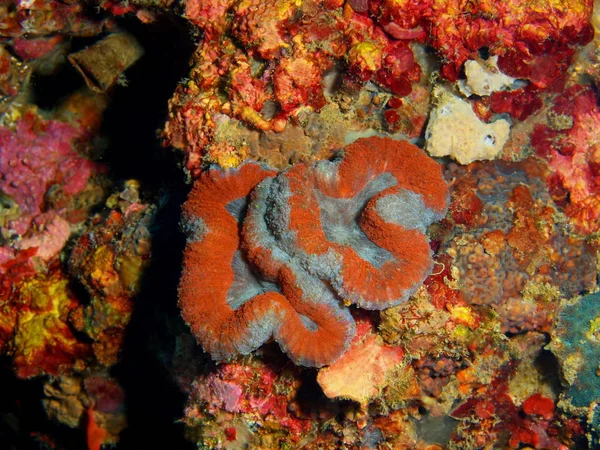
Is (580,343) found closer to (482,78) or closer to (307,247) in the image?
(482,78)

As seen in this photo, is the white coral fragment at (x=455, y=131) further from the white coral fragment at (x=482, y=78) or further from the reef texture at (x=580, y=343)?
the reef texture at (x=580, y=343)

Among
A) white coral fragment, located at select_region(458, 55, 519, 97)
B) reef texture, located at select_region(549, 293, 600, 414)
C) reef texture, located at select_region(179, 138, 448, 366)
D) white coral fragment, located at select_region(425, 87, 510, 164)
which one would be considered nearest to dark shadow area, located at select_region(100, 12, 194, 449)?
reef texture, located at select_region(179, 138, 448, 366)

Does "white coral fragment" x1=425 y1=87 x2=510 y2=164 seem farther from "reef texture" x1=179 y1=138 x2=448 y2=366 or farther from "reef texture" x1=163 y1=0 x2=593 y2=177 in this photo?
"reef texture" x1=179 y1=138 x2=448 y2=366

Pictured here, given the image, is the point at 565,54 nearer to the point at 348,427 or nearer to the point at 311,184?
the point at 311,184

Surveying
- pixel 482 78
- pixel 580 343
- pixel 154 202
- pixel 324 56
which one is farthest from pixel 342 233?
→ pixel 580 343

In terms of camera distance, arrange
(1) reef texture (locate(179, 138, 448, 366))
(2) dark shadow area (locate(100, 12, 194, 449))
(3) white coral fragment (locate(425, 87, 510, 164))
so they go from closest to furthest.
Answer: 1. (1) reef texture (locate(179, 138, 448, 366))
2. (3) white coral fragment (locate(425, 87, 510, 164))
3. (2) dark shadow area (locate(100, 12, 194, 449))

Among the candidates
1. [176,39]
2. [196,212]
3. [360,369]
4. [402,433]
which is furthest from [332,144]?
[402,433]
